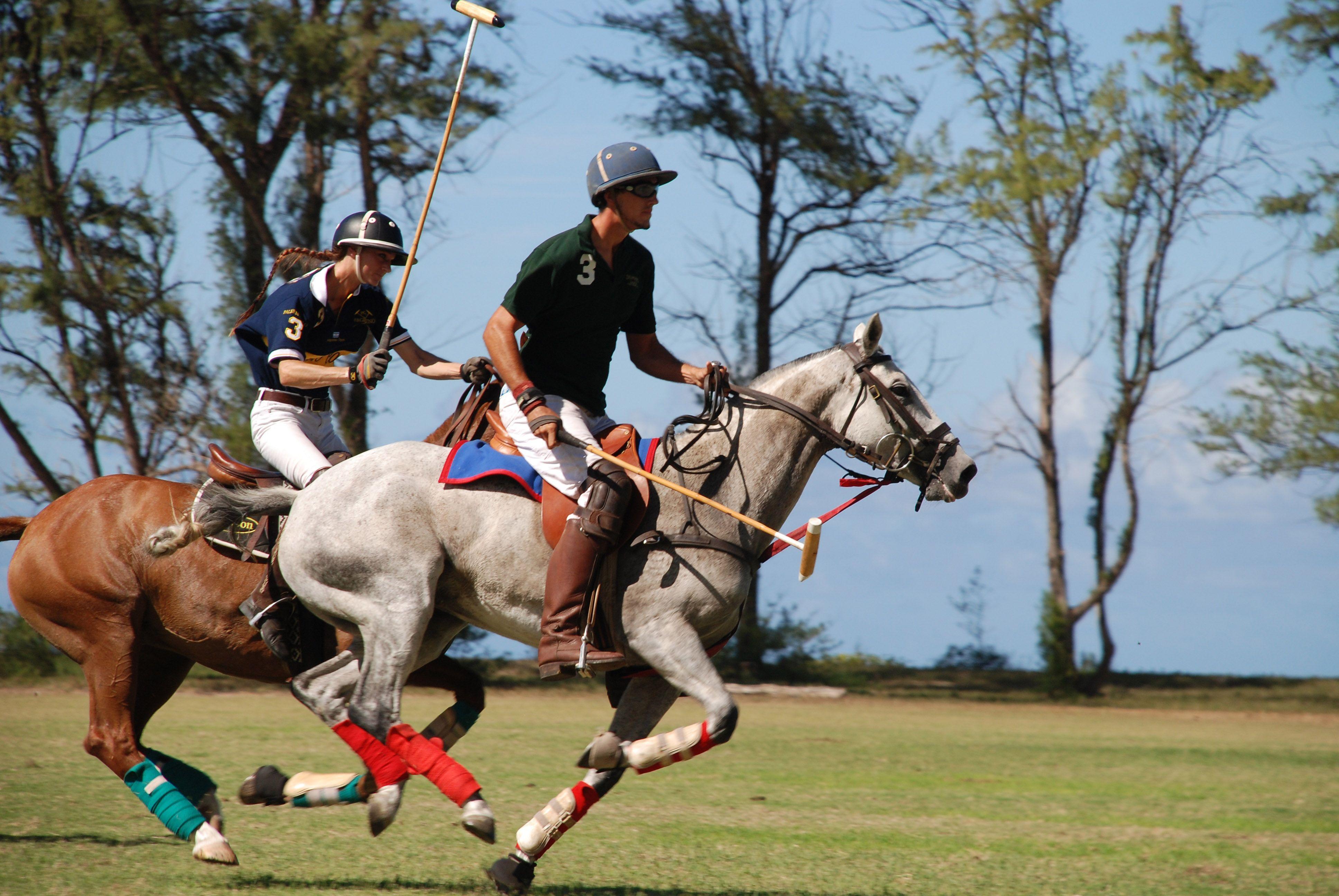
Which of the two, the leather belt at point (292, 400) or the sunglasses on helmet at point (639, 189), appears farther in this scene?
the leather belt at point (292, 400)

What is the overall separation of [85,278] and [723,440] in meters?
16.8

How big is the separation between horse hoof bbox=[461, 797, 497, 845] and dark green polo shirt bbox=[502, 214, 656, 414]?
72.2 inches

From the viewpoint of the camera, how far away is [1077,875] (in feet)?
21.9

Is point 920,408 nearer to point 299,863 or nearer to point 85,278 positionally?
point 299,863

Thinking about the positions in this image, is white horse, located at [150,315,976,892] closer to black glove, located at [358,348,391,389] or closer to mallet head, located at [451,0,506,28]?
black glove, located at [358,348,391,389]

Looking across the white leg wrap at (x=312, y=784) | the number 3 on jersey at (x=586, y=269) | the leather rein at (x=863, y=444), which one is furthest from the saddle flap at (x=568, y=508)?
the white leg wrap at (x=312, y=784)

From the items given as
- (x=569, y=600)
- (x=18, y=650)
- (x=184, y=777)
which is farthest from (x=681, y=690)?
(x=18, y=650)

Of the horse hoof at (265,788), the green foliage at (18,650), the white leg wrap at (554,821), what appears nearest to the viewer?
the white leg wrap at (554,821)

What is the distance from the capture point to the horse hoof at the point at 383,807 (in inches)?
202

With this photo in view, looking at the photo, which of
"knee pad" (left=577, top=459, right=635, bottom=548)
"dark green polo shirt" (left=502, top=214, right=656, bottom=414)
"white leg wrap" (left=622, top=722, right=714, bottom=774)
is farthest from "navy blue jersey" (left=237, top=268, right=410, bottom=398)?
"white leg wrap" (left=622, top=722, right=714, bottom=774)

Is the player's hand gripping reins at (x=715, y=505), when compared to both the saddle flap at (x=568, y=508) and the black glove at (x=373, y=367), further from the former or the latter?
the black glove at (x=373, y=367)

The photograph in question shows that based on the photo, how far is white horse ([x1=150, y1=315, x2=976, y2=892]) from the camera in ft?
17.1

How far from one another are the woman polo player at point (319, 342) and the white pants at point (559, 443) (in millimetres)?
455

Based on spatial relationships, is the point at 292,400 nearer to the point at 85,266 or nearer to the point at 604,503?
the point at 604,503
